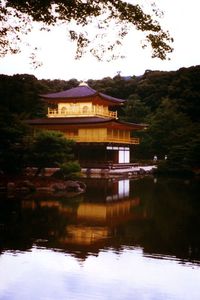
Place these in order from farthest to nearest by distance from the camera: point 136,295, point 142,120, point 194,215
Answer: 1. point 142,120
2. point 194,215
3. point 136,295

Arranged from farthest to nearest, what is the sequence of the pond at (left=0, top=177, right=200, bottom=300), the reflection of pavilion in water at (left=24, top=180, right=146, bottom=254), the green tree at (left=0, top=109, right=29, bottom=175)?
the green tree at (left=0, top=109, right=29, bottom=175) → the reflection of pavilion in water at (left=24, top=180, right=146, bottom=254) → the pond at (left=0, top=177, right=200, bottom=300)

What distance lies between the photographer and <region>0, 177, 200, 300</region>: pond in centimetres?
820

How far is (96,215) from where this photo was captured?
1608 cm

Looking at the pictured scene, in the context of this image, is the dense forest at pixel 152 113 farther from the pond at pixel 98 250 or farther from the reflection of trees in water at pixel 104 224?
the pond at pixel 98 250

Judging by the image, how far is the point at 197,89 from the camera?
173ft

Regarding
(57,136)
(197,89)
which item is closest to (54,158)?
(57,136)

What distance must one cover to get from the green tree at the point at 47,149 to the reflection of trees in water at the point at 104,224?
17.3ft

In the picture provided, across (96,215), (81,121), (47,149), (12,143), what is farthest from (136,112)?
(96,215)

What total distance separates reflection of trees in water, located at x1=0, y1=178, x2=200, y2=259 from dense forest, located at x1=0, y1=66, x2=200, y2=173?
5938mm

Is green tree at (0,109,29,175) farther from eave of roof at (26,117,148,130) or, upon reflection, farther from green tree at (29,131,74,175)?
eave of roof at (26,117,148,130)

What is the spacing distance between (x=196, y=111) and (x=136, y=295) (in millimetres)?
44499

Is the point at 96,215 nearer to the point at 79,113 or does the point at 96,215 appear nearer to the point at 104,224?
the point at 104,224

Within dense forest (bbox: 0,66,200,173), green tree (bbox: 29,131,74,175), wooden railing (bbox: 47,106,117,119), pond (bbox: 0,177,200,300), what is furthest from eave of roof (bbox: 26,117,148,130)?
pond (bbox: 0,177,200,300)

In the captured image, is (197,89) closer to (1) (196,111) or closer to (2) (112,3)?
(1) (196,111)
